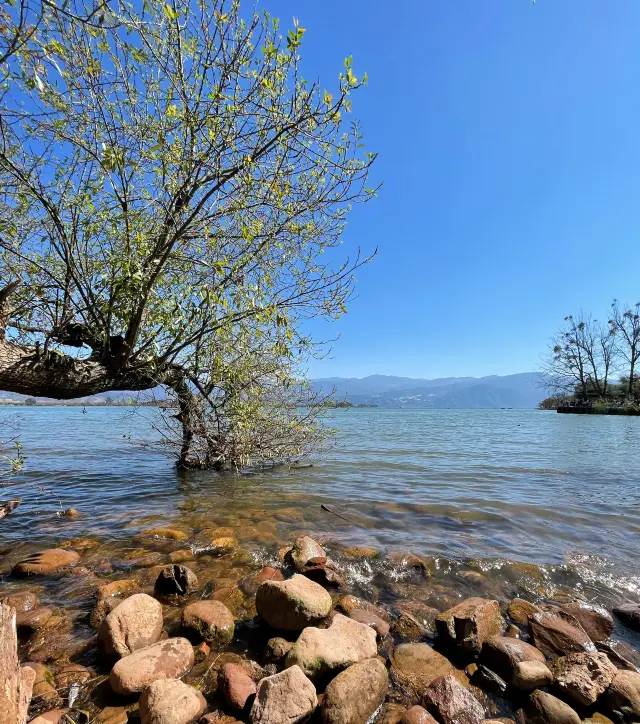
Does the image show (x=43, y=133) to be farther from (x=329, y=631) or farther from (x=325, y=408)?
(x=325, y=408)

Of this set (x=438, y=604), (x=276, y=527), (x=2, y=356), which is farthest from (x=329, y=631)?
(x=2, y=356)

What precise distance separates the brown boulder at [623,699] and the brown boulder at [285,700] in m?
2.42

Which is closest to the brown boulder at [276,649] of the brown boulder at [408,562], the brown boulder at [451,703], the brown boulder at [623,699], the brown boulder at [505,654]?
the brown boulder at [451,703]

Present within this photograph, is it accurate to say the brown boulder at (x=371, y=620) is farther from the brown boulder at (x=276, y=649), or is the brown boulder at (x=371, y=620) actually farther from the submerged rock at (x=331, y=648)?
the brown boulder at (x=276, y=649)

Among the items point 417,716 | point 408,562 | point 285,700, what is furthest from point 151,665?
point 408,562

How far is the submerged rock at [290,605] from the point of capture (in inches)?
162

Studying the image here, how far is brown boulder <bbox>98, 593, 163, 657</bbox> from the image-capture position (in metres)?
3.61

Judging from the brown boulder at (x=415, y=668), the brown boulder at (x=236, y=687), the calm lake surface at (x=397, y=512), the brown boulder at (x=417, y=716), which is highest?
the brown boulder at (x=236, y=687)

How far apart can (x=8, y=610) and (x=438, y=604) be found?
14.7ft

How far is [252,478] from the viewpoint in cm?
1269

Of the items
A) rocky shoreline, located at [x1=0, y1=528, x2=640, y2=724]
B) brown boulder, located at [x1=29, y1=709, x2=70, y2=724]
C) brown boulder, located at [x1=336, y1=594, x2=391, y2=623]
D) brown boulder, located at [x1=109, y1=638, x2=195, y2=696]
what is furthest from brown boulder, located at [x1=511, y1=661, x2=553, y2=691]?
brown boulder, located at [x1=29, y1=709, x2=70, y2=724]

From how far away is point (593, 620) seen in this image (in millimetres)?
4363

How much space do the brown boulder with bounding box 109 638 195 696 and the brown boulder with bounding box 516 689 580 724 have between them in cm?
286

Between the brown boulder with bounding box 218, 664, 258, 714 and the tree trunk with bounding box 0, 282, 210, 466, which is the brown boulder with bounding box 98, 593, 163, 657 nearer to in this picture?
the brown boulder with bounding box 218, 664, 258, 714
